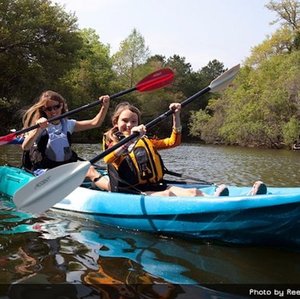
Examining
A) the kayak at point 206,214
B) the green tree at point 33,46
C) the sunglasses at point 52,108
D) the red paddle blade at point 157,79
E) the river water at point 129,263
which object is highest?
the green tree at point 33,46

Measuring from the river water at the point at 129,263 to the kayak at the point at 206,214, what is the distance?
0.09 metres

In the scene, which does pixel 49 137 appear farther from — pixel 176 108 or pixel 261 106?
pixel 261 106

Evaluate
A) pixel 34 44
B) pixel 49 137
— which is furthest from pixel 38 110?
pixel 34 44

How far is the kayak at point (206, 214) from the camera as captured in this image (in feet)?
9.78

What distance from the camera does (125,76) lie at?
1464 inches

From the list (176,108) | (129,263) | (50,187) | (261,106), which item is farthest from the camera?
(261,106)

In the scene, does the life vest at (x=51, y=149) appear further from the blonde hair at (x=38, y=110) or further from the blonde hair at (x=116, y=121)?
the blonde hair at (x=116, y=121)

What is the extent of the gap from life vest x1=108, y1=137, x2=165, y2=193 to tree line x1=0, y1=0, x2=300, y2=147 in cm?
1683

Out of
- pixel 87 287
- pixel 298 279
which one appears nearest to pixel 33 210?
pixel 87 287

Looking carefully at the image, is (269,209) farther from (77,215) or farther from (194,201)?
(77,215)

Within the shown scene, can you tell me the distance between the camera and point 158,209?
3475 millimetres

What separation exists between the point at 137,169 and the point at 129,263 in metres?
1.13

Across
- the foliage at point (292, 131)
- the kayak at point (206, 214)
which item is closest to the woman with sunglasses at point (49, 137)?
the kayak at point (206, 214)

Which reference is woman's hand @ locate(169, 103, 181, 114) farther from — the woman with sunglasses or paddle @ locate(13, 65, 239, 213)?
the woman with sunglasses
